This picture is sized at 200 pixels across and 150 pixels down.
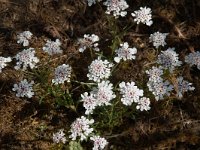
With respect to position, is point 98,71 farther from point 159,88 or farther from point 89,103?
point 159,88

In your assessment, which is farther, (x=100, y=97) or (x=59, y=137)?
(x=59, y=137)

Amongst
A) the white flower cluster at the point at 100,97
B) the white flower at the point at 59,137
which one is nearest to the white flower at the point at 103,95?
the white flower cluster at the point at 100,97

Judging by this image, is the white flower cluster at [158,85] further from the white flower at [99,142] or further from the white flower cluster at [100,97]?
the white flower at [99,142]

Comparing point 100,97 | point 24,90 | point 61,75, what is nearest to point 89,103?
point 100,97

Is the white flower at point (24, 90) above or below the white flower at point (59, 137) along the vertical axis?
above

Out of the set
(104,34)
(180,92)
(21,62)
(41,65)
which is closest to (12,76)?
(41,65)

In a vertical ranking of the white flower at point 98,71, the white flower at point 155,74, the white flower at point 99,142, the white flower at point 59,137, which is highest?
the white flower at point 98,71

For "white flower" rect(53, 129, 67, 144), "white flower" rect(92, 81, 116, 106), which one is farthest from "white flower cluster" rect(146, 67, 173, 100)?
"white flower" rect(53, 129, 67, 144)

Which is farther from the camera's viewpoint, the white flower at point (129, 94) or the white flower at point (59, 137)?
the white flower at point (59, 137)
